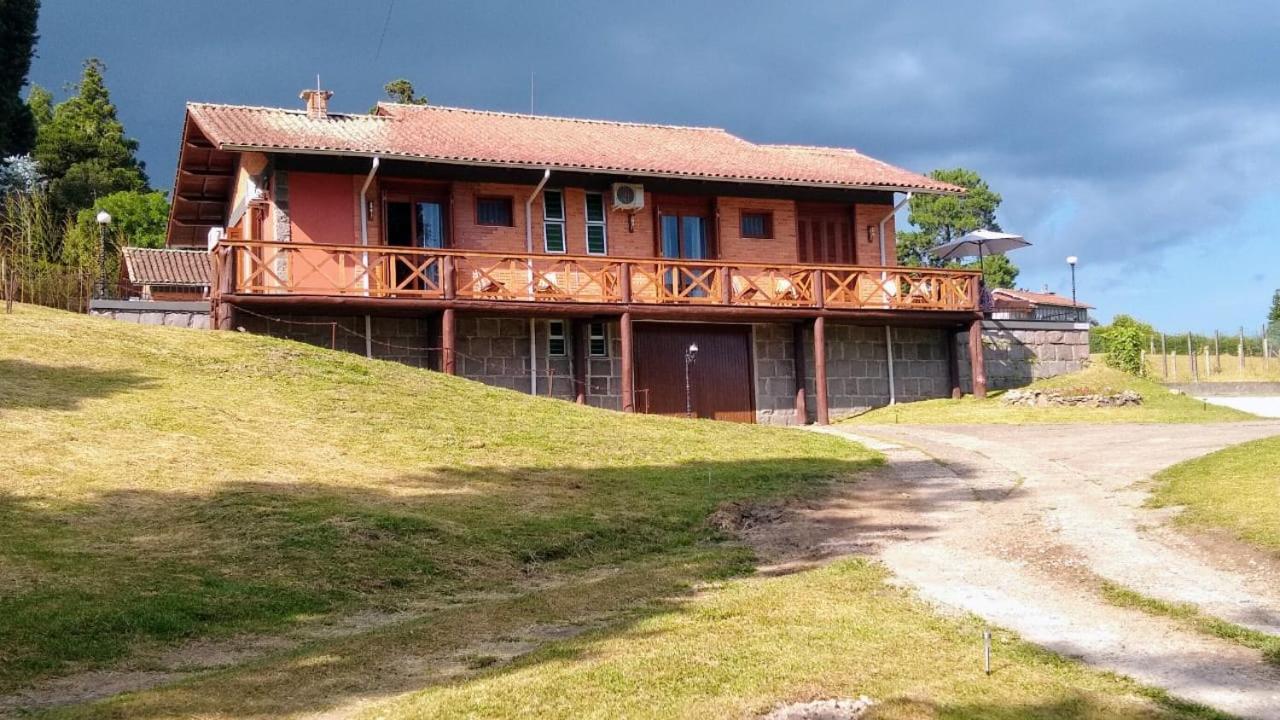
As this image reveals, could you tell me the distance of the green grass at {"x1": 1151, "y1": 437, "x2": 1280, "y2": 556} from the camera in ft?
37.0

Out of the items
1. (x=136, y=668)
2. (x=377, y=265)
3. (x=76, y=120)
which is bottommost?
(x=136, y=668)

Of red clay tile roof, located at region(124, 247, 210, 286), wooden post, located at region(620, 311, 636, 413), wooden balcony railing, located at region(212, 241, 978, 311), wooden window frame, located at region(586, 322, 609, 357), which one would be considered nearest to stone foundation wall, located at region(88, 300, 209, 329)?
wooden balcony railing, located at region(212, 241, 978, 311)

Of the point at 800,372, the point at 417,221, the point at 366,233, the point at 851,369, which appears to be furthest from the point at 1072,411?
the point at 366,233

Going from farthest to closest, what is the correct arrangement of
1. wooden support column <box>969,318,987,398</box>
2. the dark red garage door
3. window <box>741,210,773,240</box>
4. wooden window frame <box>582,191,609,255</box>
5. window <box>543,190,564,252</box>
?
window <box>741,210,773,240</box> < wooden support column <box>969,318,987,398</box> < wooden window frame <box>582,191,609,255</box> < window <box>543,190,564,252</box> < the dark red garage door

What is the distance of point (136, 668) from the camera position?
330 inches

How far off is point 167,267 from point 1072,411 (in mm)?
23044

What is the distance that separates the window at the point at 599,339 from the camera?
961 inches

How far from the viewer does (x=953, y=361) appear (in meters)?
27.2

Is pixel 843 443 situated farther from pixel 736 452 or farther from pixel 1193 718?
pixel 1193 718

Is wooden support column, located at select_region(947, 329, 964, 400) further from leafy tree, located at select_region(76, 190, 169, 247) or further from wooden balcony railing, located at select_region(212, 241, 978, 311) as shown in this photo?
leafy tree, located at select_region(76, 190, 169, 247)

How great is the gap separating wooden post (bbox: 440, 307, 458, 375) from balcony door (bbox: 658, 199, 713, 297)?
5.22 metres

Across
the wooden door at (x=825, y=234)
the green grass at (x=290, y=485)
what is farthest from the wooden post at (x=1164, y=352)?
the green grass at (x=290, y=485)

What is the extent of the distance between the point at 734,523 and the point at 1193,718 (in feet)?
23.8

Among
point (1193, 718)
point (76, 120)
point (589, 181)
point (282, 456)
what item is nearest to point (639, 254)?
point (589, 181)
